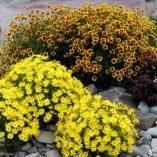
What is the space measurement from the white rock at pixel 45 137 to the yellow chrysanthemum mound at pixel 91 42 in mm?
1370

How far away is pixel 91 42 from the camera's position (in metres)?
6.62

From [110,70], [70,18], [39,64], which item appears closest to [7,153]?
[39,64]

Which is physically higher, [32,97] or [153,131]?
[32,97]

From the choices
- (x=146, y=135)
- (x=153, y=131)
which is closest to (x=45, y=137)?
(x=146, y=135)

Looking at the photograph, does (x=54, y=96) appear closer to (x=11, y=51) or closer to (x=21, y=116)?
(x=21, y=116)

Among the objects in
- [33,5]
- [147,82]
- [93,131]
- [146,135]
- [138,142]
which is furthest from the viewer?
[33,5]

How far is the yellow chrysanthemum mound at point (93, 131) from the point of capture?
487cm

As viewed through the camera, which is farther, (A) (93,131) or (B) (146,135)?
(B) (146,135)

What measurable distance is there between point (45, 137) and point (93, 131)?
60cm

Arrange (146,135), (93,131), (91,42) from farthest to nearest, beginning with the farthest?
(91,42) < (146,135) < (93,131)

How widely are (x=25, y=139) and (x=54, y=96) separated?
0.53m

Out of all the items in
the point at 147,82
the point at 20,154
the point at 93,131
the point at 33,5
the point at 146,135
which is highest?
the point at 147,82

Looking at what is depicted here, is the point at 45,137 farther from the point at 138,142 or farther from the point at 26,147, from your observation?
the point at 138,142

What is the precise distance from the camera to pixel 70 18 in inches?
273
